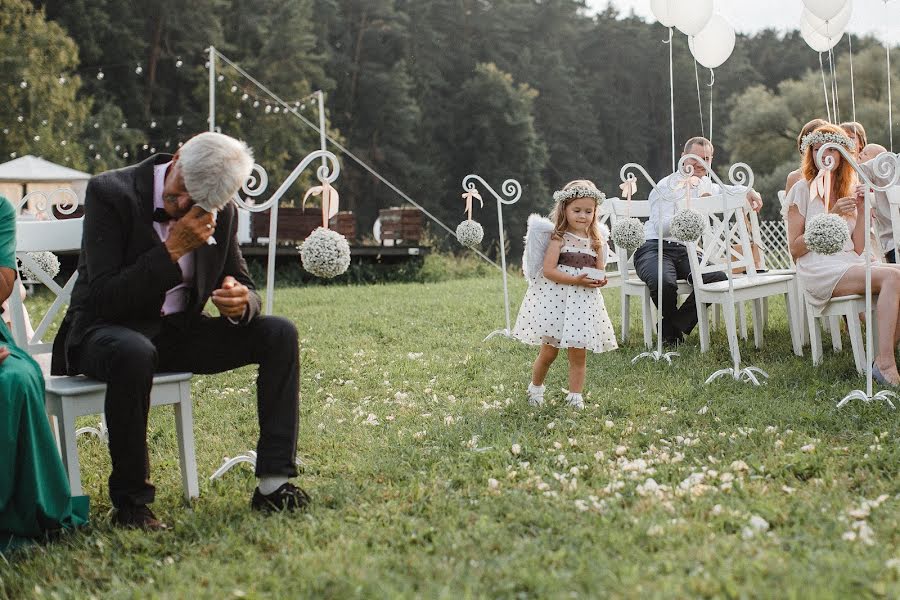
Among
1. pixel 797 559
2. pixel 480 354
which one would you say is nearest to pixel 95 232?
pixel 797 559

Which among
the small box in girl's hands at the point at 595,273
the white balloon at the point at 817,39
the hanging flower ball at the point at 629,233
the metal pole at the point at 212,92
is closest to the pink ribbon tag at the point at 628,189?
the hanging flower ball at the point at 629,233

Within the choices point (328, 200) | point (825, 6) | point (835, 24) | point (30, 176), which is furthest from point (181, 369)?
point (30, 176)

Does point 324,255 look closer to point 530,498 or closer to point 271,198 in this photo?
point 271,198

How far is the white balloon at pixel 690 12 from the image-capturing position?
5996 mm

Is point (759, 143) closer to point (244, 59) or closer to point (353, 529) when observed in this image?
point (244, 59)

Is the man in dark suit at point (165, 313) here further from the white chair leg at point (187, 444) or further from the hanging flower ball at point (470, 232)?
the hanging flower ball at point (470, 232)

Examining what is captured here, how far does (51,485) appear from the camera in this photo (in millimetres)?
2953

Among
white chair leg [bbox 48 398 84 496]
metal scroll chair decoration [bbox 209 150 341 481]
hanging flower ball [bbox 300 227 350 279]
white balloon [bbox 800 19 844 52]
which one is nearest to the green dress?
white chair leg [bbox 48 398 84 496]

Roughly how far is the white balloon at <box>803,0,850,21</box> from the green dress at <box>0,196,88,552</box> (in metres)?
5.34

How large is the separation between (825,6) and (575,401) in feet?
11.5

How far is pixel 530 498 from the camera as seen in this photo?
3.12 metres

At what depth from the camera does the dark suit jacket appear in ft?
9.75

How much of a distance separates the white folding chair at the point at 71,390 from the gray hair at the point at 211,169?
69 cm

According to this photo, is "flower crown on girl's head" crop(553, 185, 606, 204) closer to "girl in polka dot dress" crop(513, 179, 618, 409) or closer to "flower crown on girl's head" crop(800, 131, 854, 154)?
"girl in polka dot dress" crop(513, 179, 618, 409)
